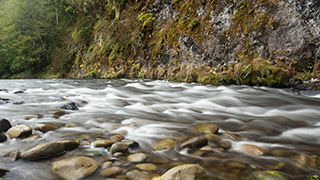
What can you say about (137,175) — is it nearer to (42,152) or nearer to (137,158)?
(137,158)

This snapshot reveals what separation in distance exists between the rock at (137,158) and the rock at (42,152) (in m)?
0.71

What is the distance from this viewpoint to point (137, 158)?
1795 millimetres

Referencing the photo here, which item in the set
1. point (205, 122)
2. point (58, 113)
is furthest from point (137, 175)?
point (58, 113)

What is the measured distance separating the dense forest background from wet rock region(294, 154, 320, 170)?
4.20 m

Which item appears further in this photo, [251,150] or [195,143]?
[195,143]

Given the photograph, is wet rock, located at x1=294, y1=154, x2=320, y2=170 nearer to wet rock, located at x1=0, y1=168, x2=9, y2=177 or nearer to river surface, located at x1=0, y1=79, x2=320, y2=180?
river surface, located at x1=0, y1=79, x2=320, y2=180

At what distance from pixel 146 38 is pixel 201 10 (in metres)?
4.00

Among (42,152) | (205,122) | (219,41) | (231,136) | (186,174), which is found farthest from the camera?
(219,41)

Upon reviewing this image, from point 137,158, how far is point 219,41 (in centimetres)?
637

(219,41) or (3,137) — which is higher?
(219,41)

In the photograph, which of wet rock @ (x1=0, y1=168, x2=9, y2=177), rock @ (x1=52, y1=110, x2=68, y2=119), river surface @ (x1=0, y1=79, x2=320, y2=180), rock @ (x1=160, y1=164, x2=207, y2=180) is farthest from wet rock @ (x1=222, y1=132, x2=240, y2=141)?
rock @ (x1=52, y1=110, x2=68, y2=119)

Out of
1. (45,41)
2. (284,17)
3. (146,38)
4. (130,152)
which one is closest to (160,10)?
(146,38)

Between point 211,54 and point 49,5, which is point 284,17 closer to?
point 211,54

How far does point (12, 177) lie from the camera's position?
1456 mm
